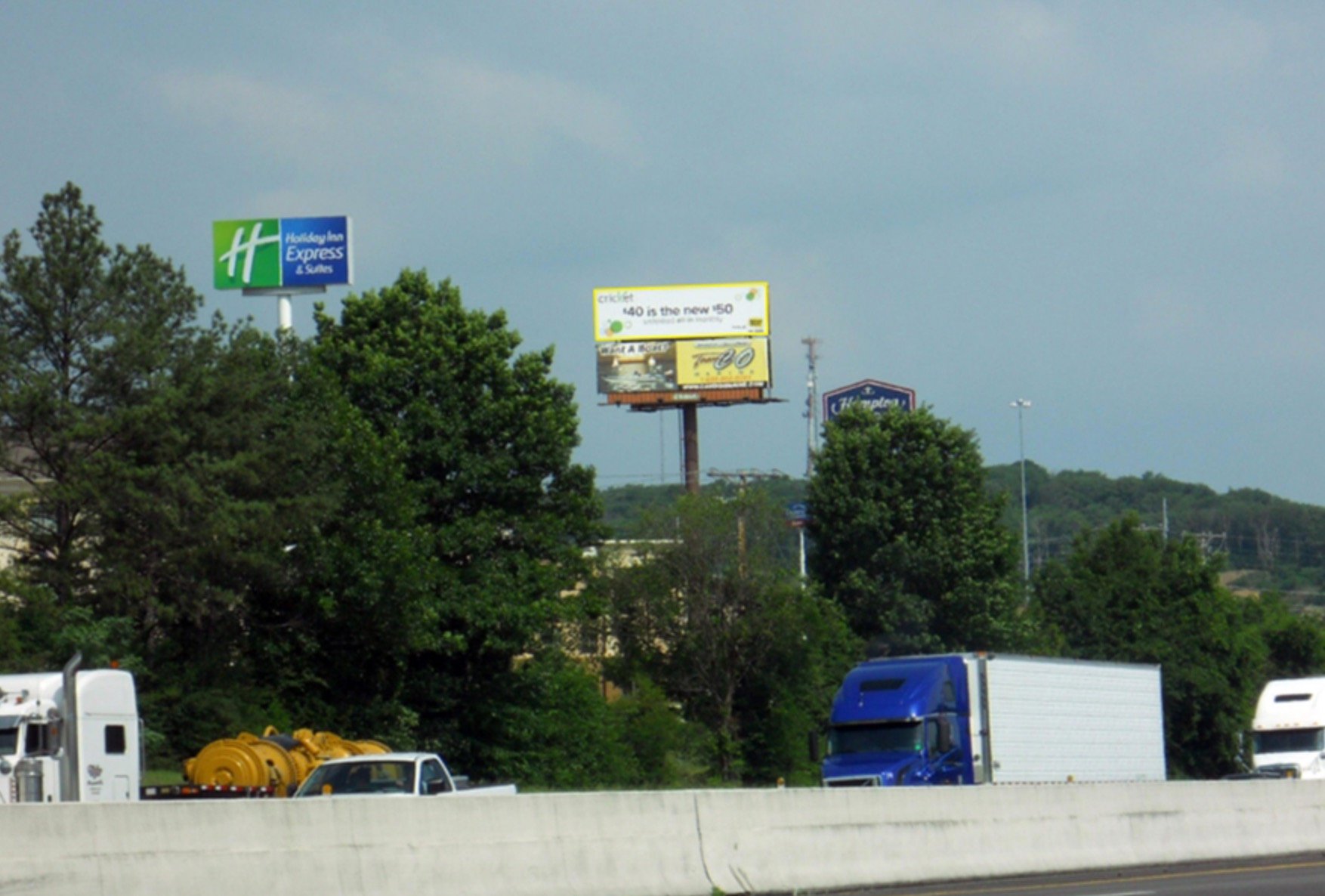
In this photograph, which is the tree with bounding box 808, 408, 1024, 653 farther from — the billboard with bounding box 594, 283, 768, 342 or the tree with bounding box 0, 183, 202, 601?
the tree with bounding box 0, 183, 202, 601

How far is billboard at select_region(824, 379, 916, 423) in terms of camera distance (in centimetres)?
10906

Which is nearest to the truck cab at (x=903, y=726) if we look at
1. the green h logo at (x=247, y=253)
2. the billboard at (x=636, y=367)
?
the green h logo at (x=247, y=253)

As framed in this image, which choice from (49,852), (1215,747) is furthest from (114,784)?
(1215,747)

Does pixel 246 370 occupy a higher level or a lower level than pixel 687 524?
higher

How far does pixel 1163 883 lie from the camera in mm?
19141

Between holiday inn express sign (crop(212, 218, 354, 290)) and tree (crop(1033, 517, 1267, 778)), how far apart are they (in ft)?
117

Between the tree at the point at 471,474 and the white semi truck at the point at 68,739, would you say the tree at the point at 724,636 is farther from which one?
the white semi truck at the point at 68,739

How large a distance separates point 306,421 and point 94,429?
19.2 feet

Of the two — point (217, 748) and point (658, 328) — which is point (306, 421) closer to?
point (217, 748)

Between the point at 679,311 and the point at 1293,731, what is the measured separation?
5414cm

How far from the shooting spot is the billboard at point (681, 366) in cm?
9344

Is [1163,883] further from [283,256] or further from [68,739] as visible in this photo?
[283,256]

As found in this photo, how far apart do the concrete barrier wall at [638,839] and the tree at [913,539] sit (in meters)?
46.9

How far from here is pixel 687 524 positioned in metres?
67.1
